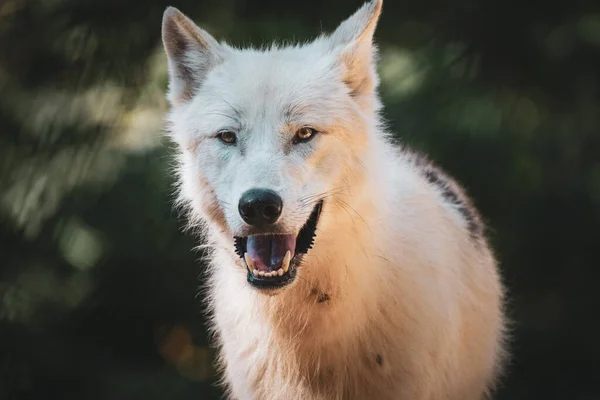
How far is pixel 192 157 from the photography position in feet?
12.3

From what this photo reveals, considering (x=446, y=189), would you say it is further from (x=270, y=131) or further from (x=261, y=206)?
(x=261, y=206)

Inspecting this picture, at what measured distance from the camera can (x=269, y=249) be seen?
3.47 m

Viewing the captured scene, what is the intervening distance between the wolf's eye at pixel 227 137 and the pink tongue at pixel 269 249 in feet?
1.25

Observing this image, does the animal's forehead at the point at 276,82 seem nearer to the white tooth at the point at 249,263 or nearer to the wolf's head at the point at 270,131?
the wolf's head at the point at 270,131

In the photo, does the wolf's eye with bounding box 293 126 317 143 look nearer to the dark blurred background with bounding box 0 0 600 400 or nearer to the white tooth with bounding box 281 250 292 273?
the white tooth with bounding box 281 250 292 273

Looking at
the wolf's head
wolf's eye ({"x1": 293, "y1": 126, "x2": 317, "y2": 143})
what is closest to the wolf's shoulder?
the wolf's head

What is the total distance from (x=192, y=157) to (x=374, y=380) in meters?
1.18

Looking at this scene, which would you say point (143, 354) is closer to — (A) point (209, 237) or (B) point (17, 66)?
(B) point (17, 66)

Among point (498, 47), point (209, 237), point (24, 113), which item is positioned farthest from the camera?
point (498, 47)

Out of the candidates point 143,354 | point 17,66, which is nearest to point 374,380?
point 17,66

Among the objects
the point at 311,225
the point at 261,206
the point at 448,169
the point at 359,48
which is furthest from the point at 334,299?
the point at 448,169

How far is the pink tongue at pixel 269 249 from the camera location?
3439mm

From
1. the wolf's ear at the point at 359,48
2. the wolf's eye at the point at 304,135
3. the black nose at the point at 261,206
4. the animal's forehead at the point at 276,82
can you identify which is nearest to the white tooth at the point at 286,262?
the black nose at the point at 261,206

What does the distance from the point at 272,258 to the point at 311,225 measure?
212 mm
